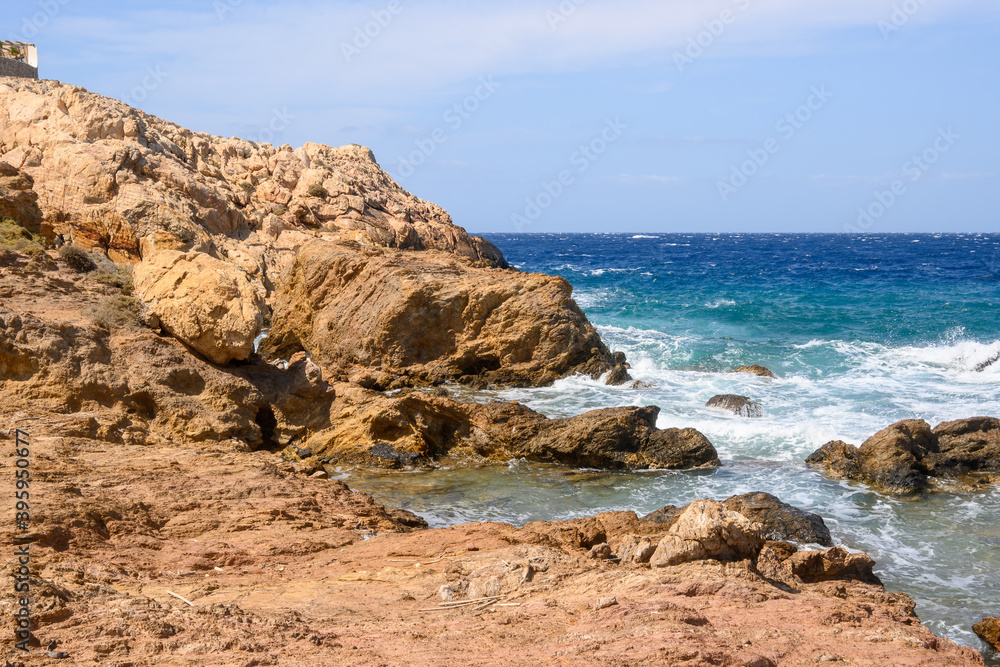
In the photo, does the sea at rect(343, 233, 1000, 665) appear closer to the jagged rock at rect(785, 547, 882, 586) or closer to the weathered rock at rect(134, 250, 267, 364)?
the jagged rock at rect(785, 547, 882, 586)

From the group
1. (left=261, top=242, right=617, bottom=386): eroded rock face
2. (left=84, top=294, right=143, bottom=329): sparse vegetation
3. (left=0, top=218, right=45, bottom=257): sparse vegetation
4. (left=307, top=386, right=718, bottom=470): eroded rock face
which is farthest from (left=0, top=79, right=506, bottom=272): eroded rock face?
(left=307, top=386, right=718, bottom=470): eroded rock face

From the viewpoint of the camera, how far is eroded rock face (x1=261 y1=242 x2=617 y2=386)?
1509cm

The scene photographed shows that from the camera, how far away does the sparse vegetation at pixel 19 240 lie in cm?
1031

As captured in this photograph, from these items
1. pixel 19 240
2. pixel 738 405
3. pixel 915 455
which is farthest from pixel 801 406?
pixel 19 240

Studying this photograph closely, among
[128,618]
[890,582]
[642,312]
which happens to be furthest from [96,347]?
[642,312]

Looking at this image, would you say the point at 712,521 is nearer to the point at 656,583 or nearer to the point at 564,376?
the point at 656,583

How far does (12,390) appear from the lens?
8062mm

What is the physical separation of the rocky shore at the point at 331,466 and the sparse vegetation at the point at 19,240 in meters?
0.05

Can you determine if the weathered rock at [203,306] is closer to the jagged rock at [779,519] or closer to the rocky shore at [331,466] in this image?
the rocky shore at [331,466]

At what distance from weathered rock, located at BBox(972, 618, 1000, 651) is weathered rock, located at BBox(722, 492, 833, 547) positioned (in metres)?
2.03

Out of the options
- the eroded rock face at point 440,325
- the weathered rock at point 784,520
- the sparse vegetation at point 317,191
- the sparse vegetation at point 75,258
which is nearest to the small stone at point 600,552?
the weathered rock at point 784,520

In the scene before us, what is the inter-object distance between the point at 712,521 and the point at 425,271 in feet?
36.9

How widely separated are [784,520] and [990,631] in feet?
7.77

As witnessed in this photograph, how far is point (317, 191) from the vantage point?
28422 mm
